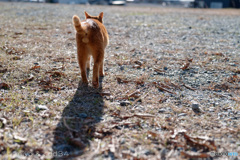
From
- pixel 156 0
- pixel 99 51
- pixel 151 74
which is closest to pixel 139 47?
pixel 151 74

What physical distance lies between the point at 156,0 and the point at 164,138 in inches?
2055

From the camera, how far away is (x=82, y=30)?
310cm

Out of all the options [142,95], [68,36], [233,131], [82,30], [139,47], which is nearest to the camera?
[233,131]

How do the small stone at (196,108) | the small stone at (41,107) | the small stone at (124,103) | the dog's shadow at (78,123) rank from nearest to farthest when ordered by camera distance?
1. the dog's shadow at (78,123)
2. the small stone at (41,107)
3. the small stone at (196,108)
4. the small stone at (124,103)

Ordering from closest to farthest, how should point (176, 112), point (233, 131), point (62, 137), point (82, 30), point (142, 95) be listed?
point (62, 137)
point (233, 131)
point (176, 112)
point (82, 30)
point (142, 95)

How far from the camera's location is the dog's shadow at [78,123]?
6.97 ft

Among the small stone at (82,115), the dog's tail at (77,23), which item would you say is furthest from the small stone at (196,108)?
the dog's tail at (77,23)

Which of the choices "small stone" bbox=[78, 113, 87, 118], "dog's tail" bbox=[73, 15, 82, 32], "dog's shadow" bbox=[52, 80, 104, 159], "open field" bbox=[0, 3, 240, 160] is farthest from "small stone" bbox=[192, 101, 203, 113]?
"dog's tail" bbox=[73, 15, 82, 32]

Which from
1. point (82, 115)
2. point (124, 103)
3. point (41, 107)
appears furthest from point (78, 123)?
point (124, 103)

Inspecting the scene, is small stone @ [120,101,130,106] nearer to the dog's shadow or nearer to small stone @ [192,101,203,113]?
the dog's shadow

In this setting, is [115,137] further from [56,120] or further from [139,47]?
[139,47]

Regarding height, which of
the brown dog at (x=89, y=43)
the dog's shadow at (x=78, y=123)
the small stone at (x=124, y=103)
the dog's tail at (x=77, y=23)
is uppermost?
the dog's tail at (x=77, y=23)

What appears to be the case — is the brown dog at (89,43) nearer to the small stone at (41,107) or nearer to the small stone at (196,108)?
the small stone at (41,107)

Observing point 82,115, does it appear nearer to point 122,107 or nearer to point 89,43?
point 122,107
